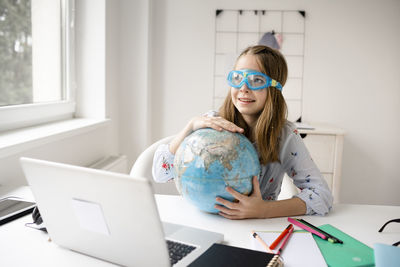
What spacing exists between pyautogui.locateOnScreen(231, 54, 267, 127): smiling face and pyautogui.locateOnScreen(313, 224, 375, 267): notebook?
618 millimetres

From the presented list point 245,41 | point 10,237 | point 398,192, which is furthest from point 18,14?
point 398,192

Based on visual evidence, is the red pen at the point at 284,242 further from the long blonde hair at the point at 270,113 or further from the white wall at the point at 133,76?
the white wall at the point at 133,76

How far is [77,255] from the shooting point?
970 mm

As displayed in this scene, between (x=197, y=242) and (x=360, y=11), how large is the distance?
10.4 ft

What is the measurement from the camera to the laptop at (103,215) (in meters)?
0.77

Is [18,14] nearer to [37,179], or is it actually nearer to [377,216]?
[37,179]

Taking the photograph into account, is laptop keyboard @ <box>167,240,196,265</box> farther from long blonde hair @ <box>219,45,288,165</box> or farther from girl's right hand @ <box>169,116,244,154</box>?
long blonde hair @ <box>219,45,288,165</box>

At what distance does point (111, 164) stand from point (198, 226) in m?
1.67

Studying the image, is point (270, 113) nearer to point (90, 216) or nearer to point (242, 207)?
point (242, 207)

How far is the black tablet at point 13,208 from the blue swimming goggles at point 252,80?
887 millimetres

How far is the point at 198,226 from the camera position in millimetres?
1196

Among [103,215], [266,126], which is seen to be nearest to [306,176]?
[266,126]

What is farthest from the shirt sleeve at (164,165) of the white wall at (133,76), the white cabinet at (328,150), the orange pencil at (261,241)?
the white wall at (133,76)

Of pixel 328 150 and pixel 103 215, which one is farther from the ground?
pixel 103 215
